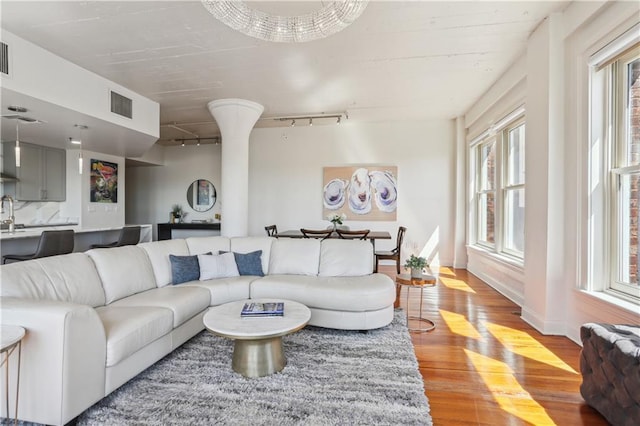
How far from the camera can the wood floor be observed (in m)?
1.81

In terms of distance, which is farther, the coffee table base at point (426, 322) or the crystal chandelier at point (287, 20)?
the coffee table base at point (426, 322)

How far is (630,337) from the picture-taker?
5.46ft

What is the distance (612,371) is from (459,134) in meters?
5.05

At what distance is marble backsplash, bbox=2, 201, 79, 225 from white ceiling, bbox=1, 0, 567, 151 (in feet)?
8.46

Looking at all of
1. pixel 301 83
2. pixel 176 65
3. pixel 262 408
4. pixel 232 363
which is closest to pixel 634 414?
pixel 262 408

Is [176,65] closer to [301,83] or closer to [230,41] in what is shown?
[230,41]

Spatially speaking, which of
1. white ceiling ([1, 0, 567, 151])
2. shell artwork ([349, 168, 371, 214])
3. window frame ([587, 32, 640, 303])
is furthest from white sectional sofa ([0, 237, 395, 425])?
shell artwork ([349, 168, 371, 214])

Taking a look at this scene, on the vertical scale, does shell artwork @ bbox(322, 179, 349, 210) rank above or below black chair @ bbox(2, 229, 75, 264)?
above

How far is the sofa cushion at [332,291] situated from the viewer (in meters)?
2.84

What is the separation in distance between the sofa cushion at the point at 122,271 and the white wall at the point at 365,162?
389 centimetres

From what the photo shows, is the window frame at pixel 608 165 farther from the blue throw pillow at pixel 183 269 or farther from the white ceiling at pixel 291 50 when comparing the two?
the blue throw pillow at pixel 183 269

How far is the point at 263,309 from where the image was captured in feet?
7.68

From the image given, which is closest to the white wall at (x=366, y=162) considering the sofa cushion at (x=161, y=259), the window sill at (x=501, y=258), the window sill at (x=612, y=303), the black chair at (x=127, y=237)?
the window sill at (x=501, y=258)

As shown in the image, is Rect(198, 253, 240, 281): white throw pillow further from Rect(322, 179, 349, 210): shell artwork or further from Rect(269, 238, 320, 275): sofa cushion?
Rect(322, 179, 349, 210): shell artwork
